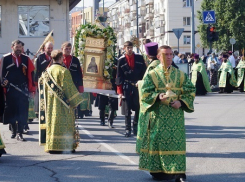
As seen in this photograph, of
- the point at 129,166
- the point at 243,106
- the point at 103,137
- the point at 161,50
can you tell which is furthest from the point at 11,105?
the point at 243,106

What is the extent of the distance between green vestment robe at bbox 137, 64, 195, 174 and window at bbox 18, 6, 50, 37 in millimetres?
30545

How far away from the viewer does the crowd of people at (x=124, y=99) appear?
8.99m

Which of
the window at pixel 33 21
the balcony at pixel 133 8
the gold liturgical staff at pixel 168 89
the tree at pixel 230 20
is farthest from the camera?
the balcony at pixel 133 8

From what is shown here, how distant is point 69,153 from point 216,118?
7.52m

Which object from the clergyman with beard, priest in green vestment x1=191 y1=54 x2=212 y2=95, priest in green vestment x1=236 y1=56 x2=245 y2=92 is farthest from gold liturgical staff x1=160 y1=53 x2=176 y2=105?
priest in green vestment x1=236 y1=56 x2=245 y2=92

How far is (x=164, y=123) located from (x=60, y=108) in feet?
11.4

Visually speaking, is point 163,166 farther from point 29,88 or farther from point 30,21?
point 30,21

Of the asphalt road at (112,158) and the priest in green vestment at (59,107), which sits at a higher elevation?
the priest in green vestment at (59,107)

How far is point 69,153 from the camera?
12.2 meters

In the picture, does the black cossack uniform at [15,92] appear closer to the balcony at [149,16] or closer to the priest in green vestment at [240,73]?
the priest in green vestment at [240,73]

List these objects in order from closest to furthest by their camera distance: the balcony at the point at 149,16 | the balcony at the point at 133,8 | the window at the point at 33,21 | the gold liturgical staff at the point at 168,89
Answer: the gold liturgical staff at the point at 168,89 < the window at the point at 33,21 < the balcony at the point at 149,16 < the balcony at the point at 133,8

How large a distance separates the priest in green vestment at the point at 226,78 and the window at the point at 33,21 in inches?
466

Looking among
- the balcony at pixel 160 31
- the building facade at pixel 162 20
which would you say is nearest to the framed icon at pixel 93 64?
the building facade at pixel 162 20

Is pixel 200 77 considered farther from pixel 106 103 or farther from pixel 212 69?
pixel 106 103
